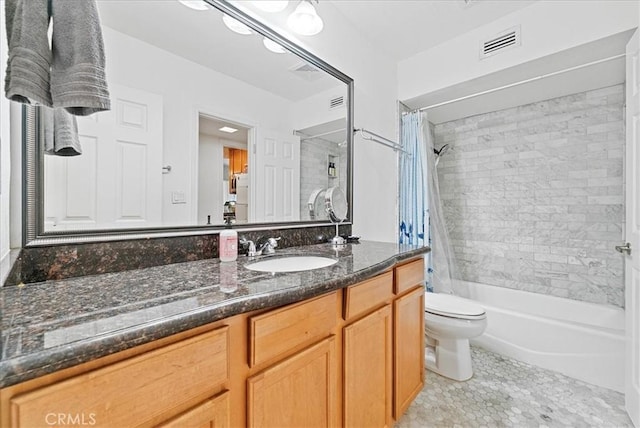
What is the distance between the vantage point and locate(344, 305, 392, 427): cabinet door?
1.00 metres

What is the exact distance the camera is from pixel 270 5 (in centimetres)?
140

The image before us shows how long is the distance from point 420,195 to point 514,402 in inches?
60.2

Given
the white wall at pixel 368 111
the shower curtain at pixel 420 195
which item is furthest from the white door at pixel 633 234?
Result: the white wall at pixel 368 111

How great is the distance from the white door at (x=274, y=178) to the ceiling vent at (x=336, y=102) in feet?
1.31

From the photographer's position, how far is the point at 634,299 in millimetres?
1461

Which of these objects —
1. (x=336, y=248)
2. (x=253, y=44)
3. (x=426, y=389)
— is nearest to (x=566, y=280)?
(x=426, y=389)

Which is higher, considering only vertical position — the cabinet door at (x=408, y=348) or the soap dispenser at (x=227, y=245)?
the soap dispenser at (x=227, y=245)

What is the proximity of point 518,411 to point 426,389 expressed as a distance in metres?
0.48

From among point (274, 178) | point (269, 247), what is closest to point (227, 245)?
point (269, 247)

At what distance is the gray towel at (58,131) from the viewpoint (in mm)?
808

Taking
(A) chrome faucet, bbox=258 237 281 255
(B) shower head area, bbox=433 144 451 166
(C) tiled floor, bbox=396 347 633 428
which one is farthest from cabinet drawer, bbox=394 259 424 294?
(B) shower head area, bbox=433 144 451 166

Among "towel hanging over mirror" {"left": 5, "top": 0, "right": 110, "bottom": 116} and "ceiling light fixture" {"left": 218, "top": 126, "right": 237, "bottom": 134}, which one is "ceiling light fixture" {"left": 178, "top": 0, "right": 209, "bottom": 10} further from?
"towel hanging over mirror" {"left": 5, "top": 0, "right": 110, "bottom": 116}

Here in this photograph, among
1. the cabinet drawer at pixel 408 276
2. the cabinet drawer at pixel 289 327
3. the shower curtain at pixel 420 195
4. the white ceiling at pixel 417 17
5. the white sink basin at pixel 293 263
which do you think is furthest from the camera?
the shower curtain at pixel 420 195

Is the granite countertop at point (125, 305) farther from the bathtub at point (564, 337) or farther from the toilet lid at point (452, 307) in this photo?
the bathtub at point (564, 337)
